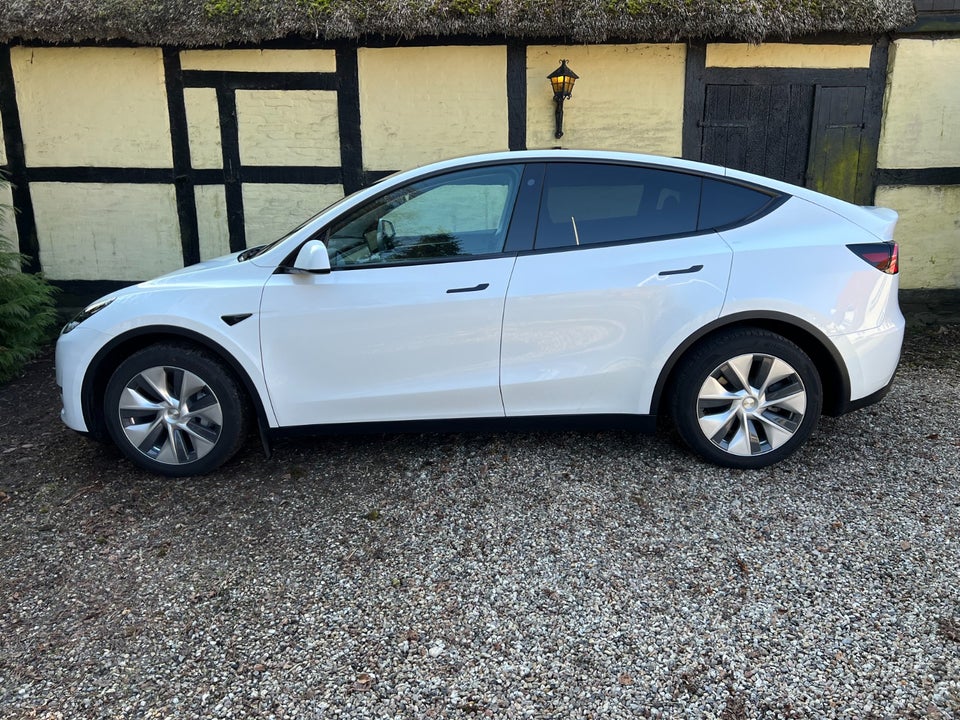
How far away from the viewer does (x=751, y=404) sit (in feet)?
11.8

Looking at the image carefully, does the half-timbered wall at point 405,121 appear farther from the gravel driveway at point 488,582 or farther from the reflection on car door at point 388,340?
the reflection on car door at point 388,340

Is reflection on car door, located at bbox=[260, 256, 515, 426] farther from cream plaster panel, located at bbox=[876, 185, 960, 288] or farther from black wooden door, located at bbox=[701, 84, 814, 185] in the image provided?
cream plaster panel, located at bbox=[876, 185, 960, 288]

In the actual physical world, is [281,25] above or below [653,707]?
above

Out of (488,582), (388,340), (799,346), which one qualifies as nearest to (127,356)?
(388,340)

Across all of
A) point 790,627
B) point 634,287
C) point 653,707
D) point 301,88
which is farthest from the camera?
point 301,88

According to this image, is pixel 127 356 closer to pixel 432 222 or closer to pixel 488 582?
pixel 432 222

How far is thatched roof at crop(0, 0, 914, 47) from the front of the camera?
20.5 feet

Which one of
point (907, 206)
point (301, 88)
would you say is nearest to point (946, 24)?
point (907, 206)

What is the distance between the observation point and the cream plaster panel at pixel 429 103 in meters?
6.81

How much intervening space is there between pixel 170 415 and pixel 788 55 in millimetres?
6370

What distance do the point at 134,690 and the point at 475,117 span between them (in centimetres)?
590

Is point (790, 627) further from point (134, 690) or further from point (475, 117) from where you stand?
point (475, 117)

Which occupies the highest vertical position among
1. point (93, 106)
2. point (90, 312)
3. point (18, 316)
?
point (93, 106)

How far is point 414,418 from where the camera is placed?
3.62 meters
